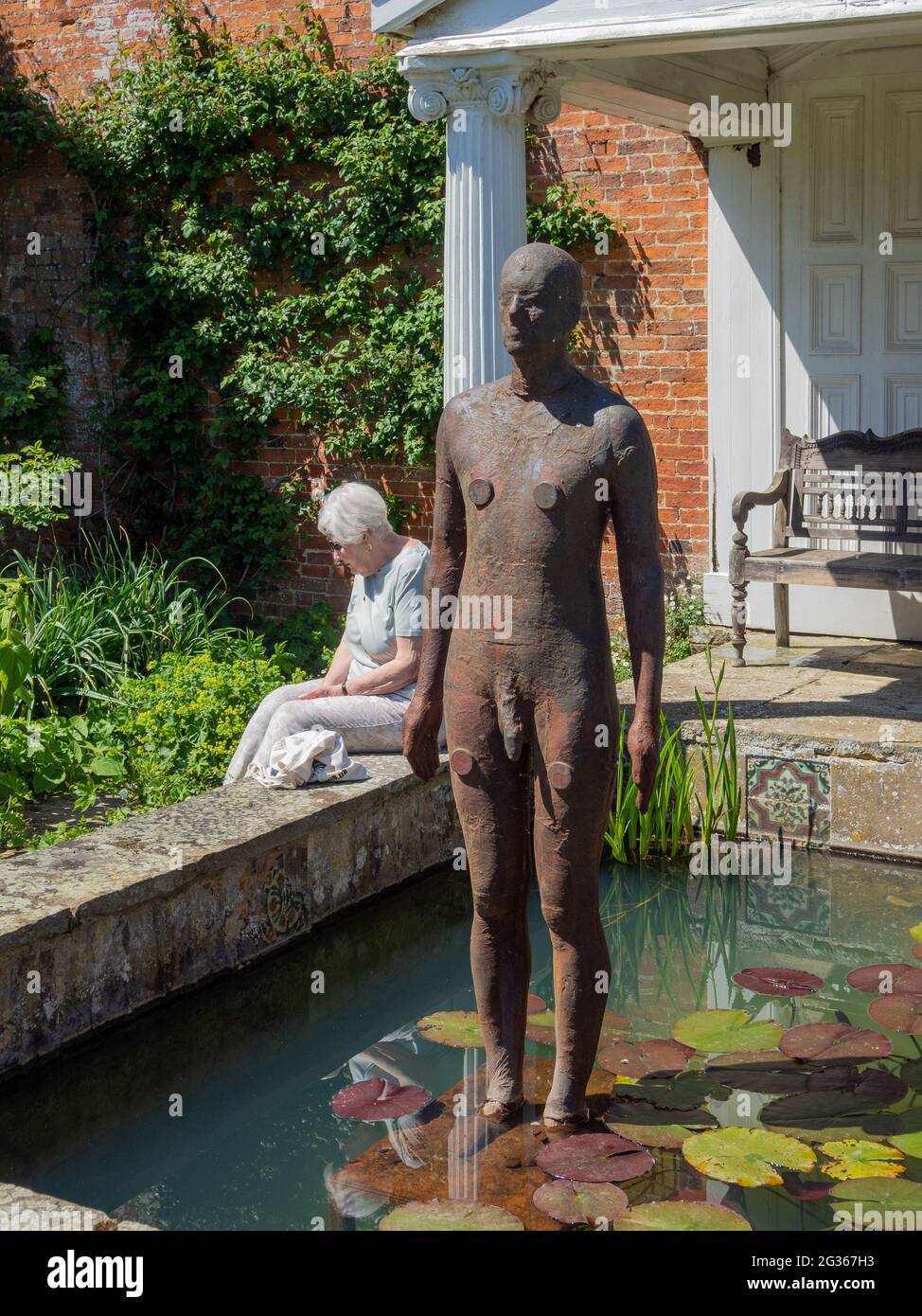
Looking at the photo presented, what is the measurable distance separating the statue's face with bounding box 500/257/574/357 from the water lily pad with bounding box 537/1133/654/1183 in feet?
5.82

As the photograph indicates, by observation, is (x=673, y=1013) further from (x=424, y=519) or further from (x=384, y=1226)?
(x=424, y=519)

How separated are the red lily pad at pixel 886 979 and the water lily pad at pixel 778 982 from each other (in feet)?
0.38

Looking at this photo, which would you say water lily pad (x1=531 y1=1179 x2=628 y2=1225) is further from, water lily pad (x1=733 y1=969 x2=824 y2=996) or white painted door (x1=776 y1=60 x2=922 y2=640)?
white painted door (x1=776 y1=60 x2=922 y2=640)

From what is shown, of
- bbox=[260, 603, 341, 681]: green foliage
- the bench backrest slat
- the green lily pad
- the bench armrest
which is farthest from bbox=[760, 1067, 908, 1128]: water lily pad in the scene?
bbox=[260, 603, 341, 681]: green foliage

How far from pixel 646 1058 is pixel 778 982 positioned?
2.38 feet

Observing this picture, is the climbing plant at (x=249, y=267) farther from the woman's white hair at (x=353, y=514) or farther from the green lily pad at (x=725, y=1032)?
the green lily pad at (x=725, y=1032)

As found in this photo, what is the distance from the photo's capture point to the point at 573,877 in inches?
134

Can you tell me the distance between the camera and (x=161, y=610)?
7.71 meters

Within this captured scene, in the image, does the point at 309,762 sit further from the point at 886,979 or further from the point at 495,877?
the point at 886,979

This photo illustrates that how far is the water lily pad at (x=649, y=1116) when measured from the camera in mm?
3564

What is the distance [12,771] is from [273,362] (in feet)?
14.7

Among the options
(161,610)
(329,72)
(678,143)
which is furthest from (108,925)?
(329,72)

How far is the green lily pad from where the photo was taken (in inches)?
158

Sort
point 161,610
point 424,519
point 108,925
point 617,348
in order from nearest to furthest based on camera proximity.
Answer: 1. point 108,925
2. point 161,610
3. point 617,348
4. point 424,519
